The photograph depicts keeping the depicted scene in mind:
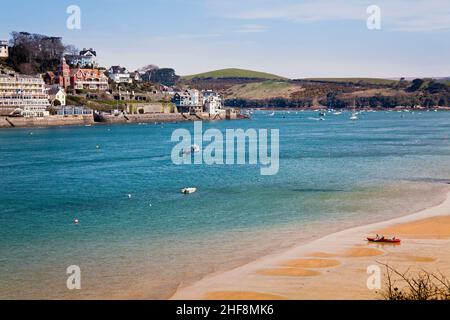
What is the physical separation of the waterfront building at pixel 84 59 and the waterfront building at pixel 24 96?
24.8m

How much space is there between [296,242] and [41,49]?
12057cm

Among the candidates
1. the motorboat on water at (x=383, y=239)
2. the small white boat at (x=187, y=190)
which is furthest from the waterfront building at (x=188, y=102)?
the motorboat on water at (x=383, y=239)

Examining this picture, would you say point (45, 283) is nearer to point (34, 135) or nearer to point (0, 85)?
point (34, 135)

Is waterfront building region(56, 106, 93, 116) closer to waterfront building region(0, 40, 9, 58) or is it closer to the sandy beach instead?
waterfront building region(0, 40, 9, 58)

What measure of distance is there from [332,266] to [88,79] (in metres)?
113

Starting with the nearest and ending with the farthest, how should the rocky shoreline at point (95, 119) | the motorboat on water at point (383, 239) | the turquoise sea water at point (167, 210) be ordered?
the turquoise sea water at point (167, 210) → the motorboat on water at point (383, 239) → the rocky shoreline at point (95, 119)

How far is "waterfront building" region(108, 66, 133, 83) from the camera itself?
138750mm

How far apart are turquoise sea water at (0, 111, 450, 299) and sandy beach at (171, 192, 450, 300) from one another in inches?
32.5

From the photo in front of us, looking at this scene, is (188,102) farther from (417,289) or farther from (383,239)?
(417,289)

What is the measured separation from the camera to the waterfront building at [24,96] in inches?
4085

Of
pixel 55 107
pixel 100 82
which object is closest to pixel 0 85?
pixel 55 107

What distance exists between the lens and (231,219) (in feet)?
81.0

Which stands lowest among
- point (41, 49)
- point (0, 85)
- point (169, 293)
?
point (169, 293)

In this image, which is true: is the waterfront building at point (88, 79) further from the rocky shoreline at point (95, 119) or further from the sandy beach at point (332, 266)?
the sandy beach at point (332, 266)
